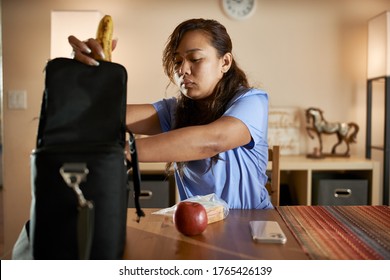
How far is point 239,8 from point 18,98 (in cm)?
144

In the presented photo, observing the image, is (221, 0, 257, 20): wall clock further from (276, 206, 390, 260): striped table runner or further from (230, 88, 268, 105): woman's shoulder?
(276, 206, 390, 260): striped table runner

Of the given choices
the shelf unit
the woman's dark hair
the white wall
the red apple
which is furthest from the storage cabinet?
the red apple

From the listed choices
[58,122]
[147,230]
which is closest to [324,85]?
[147,230]

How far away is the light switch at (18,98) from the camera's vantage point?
8.87ft

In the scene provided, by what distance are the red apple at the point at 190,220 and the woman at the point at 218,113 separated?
0.57 feet

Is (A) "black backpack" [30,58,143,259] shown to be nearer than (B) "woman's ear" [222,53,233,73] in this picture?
Yes

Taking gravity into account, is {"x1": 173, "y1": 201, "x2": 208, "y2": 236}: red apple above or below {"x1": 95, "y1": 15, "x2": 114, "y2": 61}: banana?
below

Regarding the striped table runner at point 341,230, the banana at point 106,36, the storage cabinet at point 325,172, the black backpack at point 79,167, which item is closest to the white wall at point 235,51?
the storage cabinet at point 325,172

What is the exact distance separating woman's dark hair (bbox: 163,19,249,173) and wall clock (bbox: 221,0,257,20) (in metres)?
1.41

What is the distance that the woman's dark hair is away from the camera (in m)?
1.25

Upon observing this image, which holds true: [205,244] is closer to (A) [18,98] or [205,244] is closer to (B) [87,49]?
(B) [87,49]

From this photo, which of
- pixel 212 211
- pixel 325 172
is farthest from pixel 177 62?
pixel 325 172

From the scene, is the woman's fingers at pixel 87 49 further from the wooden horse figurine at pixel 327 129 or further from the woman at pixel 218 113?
the wooden horse figurine at pixel 327 129

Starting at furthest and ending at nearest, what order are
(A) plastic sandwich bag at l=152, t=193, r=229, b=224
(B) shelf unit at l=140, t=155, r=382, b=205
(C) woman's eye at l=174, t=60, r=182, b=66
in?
1. (B) shelf unit at l=140, t=155, r=382, b=205
2. (C) woman's eye at l=174, t=60, r=182, b=66
3. (A) plastic sandwich bag at l=152, t=193, r=229, b=224
